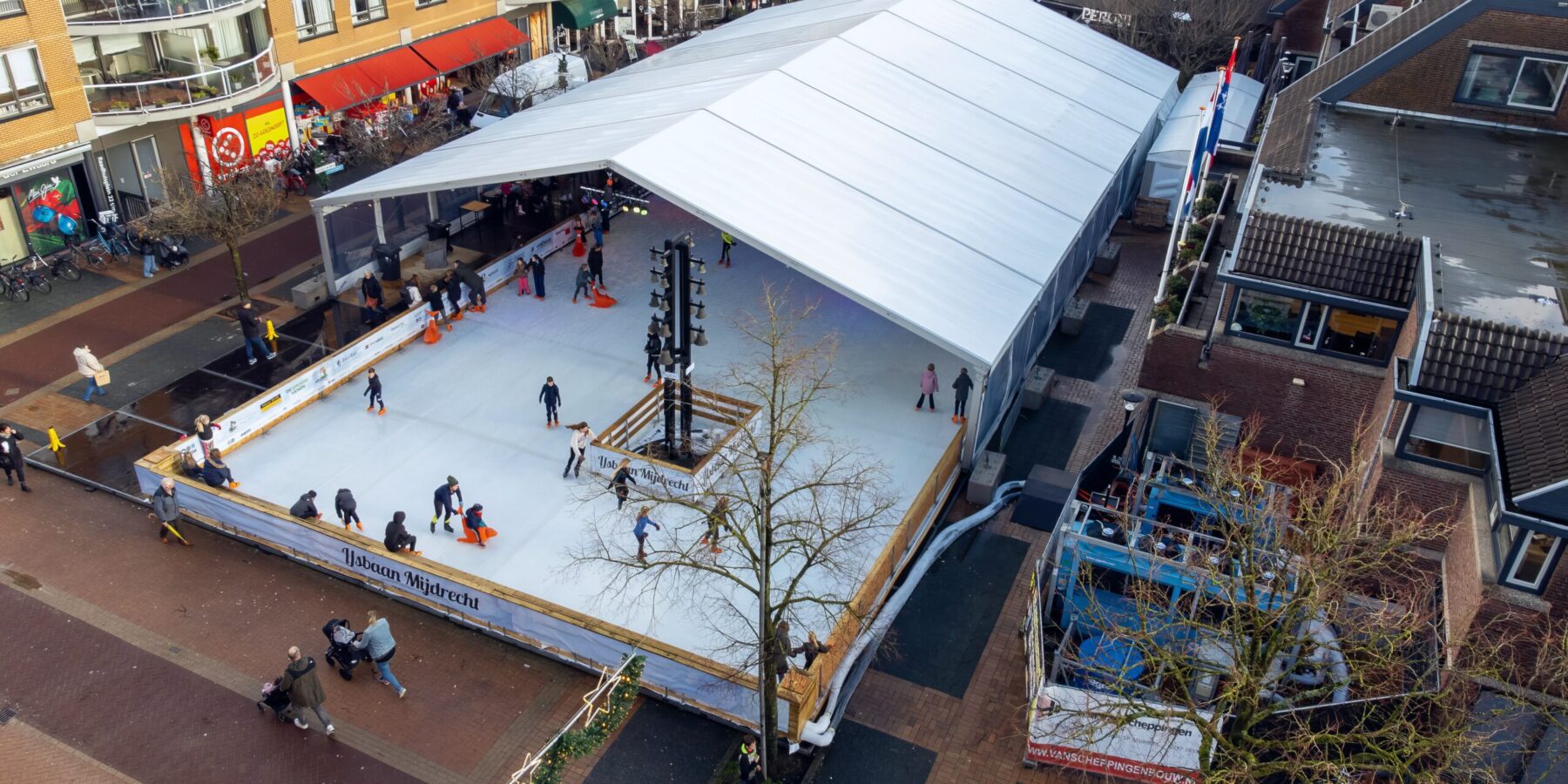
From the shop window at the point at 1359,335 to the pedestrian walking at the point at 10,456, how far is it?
25725 mm

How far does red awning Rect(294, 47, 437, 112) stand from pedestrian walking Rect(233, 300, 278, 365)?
1343cm

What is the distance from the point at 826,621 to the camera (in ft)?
66.7

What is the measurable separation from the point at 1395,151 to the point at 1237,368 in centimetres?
945

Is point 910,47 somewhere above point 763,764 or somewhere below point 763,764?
above

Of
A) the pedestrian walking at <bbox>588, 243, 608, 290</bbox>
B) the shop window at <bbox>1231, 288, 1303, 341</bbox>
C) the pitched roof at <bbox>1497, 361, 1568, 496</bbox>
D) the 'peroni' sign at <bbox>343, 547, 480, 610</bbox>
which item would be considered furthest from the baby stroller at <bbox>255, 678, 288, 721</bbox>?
the pitched roof at <bbox>1497, 361, 1568, 496</bbox>

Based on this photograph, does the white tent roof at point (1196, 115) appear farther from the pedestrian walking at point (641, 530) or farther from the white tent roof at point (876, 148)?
the pedestrian walking at point (641, 530)

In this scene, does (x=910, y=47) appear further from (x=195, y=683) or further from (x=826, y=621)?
(x=195, y=683)

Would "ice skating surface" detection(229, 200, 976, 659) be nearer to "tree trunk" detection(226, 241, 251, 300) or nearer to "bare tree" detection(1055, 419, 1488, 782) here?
"tree trunk" detection(226, 241, 251, 300)

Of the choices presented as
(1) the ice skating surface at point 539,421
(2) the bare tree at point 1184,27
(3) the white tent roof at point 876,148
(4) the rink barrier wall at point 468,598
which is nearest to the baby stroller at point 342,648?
(4) the rink barrier wall at point 468,598

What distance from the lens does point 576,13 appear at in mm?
51219

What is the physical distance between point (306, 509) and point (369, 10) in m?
26.8

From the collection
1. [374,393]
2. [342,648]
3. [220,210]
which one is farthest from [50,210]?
[342,648]

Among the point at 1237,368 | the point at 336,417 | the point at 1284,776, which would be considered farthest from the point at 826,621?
the point at 336,417

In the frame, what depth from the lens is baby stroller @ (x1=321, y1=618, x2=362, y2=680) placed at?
19109 mm
